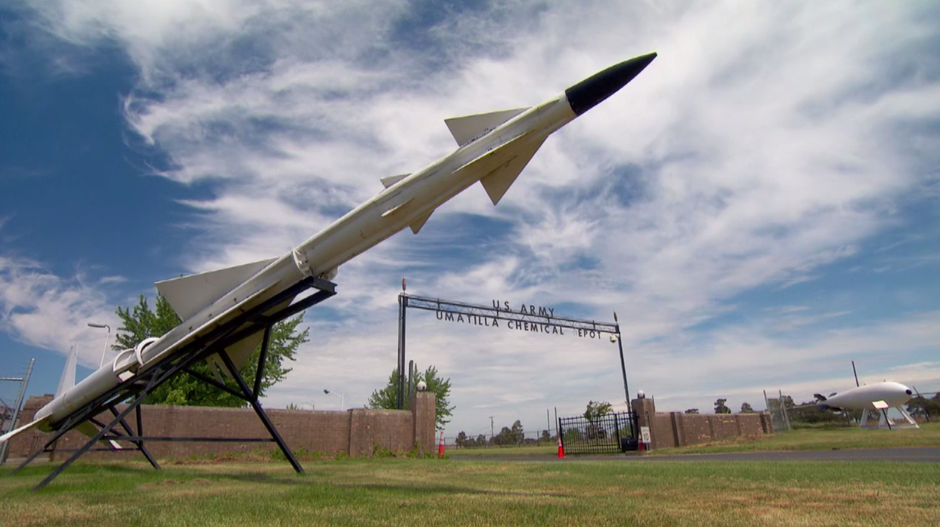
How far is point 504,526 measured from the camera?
427cm

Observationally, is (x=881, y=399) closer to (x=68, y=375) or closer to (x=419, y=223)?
→ (x=419, y=223)

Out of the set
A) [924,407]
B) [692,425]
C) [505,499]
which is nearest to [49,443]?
[505,499]

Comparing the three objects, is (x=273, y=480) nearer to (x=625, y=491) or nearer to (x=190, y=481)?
(x=190, y=481)

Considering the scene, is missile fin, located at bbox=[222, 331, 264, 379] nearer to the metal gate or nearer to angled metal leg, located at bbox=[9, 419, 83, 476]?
angled metal leg, located at bbox=[9, 419, 83, 476]

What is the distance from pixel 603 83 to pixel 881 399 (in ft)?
97.2

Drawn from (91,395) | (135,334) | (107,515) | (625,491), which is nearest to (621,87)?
(625,491)

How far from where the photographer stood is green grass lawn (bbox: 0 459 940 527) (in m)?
4.68

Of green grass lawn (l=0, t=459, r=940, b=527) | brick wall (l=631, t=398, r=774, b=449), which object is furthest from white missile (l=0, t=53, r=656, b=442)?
brick wall (l=631, t=398, r=774, b=449)

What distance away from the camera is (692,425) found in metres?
24.5

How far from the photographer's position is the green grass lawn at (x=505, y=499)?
4.68 metres

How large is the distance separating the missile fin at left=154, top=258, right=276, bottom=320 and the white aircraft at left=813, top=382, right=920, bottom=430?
30329 mm

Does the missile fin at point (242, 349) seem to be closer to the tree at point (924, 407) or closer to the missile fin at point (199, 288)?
the missile fin at point (199, 288)

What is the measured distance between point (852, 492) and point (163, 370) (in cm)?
1103

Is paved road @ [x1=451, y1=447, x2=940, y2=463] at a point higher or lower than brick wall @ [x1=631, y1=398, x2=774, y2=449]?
lower
